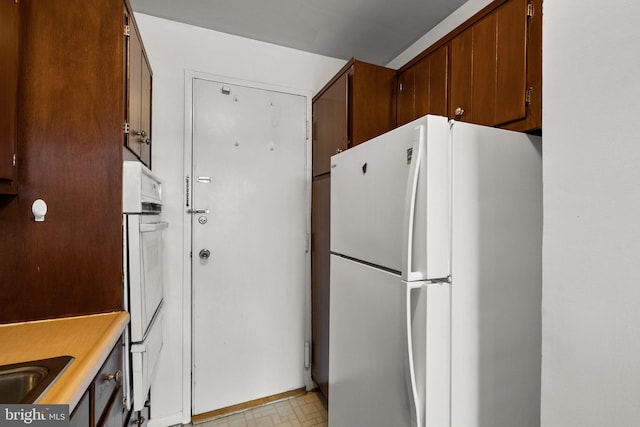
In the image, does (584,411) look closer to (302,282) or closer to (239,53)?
(302,282)

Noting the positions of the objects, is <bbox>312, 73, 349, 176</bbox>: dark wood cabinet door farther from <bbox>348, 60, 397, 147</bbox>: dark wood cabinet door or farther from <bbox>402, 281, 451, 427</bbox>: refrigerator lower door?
<bbox>402, 281, 451, 427</bbox>: refrigerator lower door

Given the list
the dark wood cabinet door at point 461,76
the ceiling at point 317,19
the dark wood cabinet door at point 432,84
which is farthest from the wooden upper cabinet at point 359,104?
the dark wood cabinet door at point 461,76

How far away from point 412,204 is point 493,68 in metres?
0.79

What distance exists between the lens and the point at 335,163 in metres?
1.55

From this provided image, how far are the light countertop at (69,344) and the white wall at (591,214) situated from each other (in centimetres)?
116

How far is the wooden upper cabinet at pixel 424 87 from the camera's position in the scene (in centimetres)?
151

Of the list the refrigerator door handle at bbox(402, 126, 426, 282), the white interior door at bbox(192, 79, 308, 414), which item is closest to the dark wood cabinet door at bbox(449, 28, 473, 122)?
the refrigerator door handle at bbox(402, 126, 426, 282)

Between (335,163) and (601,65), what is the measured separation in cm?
105

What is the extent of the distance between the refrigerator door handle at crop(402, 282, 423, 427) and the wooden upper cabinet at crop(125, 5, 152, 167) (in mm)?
1239

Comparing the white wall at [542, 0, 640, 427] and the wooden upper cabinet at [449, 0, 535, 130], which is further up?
the wooden upper cabinet at [449, 0, 535, 130]

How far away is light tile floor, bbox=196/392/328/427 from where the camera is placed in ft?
6.40

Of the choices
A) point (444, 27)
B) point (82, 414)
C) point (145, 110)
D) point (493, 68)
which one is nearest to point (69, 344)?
point (82, 414)

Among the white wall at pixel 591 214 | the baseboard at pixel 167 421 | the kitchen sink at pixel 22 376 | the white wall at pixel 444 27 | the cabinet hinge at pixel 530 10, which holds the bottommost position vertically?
the baseboard at pixel 167 421

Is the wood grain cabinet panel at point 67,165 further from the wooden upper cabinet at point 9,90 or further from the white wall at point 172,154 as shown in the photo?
the white wall at point 172,154
